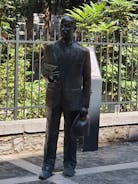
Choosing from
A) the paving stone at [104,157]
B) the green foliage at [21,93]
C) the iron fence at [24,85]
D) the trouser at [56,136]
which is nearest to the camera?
the trouser at [56,136]

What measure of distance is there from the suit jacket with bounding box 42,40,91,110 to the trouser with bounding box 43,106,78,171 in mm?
104

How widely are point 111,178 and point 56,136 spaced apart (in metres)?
0.92

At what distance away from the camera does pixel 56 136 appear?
6.01 m

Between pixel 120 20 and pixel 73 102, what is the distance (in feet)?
20.8

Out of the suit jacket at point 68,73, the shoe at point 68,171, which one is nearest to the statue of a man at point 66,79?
the suit jacket at point 68,73

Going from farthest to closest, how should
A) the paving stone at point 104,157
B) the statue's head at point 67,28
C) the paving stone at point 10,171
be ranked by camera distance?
the paving stone at point 104,157, the paving stone at point 10,171, the statue's head at point 67,28

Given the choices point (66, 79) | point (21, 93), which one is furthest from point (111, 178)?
point (21, 93)

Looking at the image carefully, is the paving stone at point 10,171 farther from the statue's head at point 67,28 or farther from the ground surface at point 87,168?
the statue's head at point 67,28

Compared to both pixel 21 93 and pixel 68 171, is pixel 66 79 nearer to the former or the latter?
pixel 68 171

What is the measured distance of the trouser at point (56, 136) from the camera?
5.92 meters

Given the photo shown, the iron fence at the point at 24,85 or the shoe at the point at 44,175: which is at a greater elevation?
the iron fence at the point at 24,85

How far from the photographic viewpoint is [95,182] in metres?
6.00

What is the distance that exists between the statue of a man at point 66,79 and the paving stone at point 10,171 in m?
0.46

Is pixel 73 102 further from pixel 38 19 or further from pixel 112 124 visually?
pixel 38 19
